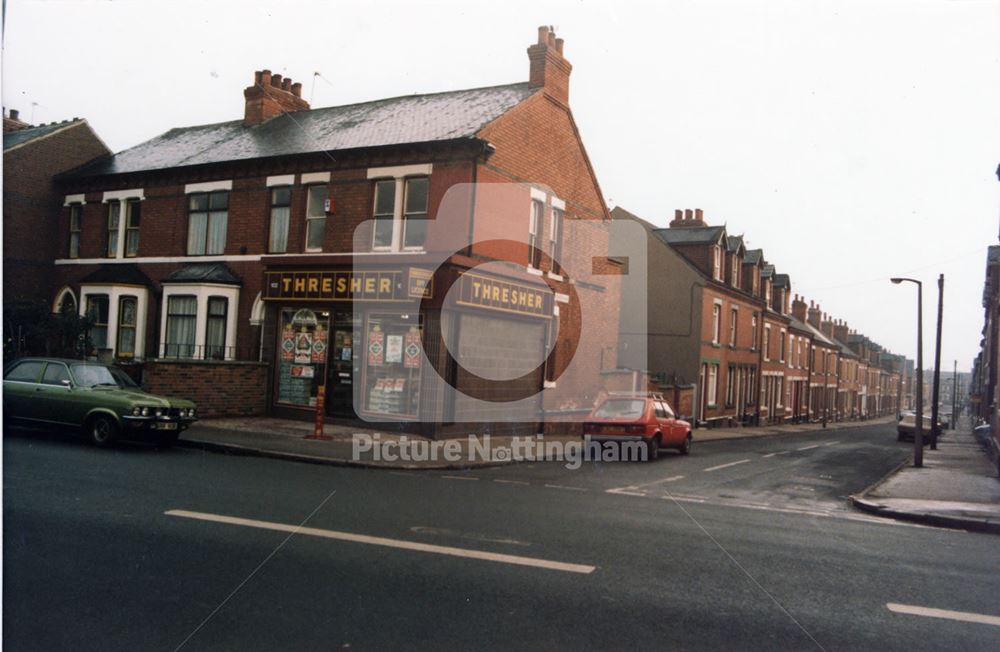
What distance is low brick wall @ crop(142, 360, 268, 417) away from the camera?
18453mm

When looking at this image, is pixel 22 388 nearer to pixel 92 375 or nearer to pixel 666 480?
pixel 92 375

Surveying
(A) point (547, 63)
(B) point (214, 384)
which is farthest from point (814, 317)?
(B) point (214, 384)

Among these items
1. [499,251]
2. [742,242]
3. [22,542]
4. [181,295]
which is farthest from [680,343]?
[22,542]

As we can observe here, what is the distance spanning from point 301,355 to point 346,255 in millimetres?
3168

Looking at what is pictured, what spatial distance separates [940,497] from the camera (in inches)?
527

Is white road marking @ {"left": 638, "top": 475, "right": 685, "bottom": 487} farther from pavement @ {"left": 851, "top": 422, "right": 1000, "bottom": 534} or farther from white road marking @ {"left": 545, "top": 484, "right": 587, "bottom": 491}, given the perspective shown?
pavement @ {"left": 851, "top": 422, "right": 1000, "bottom": 534}

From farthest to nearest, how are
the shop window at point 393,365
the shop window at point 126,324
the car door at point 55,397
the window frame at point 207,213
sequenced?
the shop window at point 126,324, the window frame at point 207,213, the shop window at point 393,365, the car door at point 55,397

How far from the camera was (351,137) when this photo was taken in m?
21.9

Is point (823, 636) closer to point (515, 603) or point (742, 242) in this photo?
point (515, 603)

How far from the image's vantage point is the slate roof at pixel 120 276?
24.4 m

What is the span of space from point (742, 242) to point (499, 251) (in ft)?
74.3

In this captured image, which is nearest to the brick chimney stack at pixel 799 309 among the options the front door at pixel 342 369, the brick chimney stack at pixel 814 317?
the brick chimney stack at pixel 814 317

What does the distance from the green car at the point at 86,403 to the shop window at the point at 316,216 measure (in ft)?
Answer: 26.8

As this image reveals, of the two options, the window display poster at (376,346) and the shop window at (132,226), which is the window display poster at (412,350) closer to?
the window display poster at (376,346)
